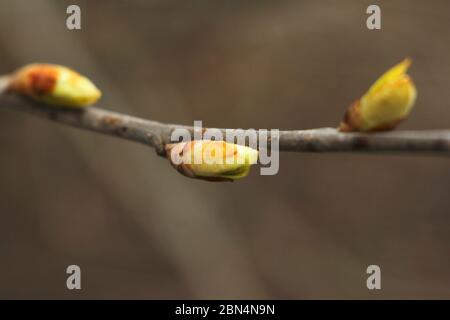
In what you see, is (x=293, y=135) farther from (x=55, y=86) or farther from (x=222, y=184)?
(x=222, y=184)

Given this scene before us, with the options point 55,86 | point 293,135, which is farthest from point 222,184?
point 293,135

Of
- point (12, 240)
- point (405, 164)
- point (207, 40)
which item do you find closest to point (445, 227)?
point (405, 164)

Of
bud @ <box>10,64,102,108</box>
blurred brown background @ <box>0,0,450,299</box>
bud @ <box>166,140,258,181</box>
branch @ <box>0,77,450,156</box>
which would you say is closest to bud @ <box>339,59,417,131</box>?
branch @ <box>0,77,450,156</box>

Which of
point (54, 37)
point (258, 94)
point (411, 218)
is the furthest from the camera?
point (258, 94)

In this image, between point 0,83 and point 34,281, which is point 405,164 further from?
point 0,83

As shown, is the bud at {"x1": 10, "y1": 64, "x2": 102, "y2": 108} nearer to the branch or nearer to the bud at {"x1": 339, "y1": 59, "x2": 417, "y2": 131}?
the branch

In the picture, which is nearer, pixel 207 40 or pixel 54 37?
pixel 54 37
